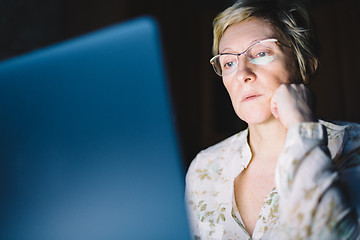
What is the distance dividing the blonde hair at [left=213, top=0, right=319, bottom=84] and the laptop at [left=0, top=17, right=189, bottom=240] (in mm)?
826

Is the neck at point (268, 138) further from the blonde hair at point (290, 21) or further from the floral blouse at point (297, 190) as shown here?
the blonde hair at point (290, 21)

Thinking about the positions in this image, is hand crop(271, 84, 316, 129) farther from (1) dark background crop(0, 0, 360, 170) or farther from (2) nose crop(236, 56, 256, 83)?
(1) dark background crop(0, 0, 360, 170)

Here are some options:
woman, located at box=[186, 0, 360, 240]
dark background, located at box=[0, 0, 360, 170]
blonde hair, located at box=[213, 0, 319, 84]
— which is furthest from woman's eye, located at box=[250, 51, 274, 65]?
dark background, located at box=[0, 0, 360, 170]

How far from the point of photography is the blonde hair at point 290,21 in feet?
3.74

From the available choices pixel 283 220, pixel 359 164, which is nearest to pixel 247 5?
pixel 359 164

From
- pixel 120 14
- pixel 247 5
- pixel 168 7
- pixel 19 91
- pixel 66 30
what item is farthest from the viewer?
pixel 168 7

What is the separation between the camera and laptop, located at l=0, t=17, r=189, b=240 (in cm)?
41

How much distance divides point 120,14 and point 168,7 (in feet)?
2.15

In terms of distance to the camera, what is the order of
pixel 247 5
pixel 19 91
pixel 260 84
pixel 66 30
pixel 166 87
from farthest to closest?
pixel 66 30 → pixel 247 5 → pixel 260 84 → pixel 19 91 → pixel 166 87

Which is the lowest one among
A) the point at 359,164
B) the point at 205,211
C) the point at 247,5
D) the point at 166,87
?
the point at 205,211

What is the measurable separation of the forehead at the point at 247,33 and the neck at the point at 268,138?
0.89 ft

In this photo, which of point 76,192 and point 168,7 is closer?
point 76,192

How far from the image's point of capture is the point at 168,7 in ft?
9.57

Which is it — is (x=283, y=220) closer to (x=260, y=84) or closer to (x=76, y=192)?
(x=76, y=192)
